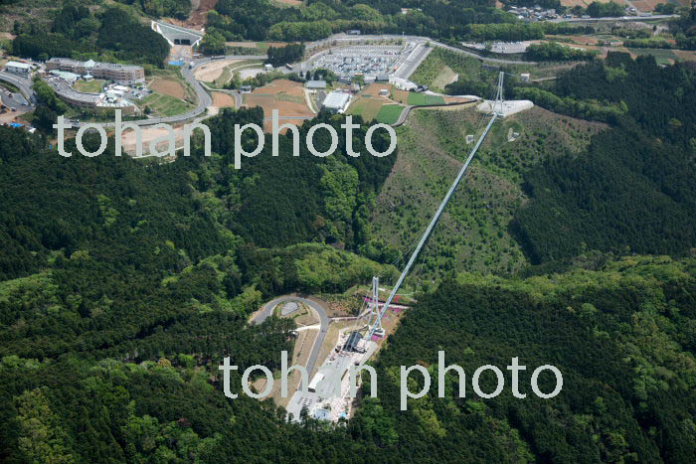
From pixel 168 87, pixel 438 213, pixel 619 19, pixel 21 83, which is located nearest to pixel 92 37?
pixel 168 87

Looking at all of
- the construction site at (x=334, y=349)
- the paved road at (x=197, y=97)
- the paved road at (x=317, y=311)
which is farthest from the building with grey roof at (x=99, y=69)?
the construction site at (x=334, y=349)

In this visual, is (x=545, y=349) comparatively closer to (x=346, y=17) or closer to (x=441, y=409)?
(x=441, y=409)

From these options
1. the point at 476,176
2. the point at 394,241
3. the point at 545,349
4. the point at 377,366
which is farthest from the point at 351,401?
the point at 476,176

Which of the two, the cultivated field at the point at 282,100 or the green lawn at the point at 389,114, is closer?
the green lawn at the point at 389,114

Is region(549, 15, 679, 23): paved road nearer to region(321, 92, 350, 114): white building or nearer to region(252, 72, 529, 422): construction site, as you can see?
region(321, 92, 350, 114): white building

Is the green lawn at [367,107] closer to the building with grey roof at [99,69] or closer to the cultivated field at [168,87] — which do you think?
the cultivated field at [168,87]
